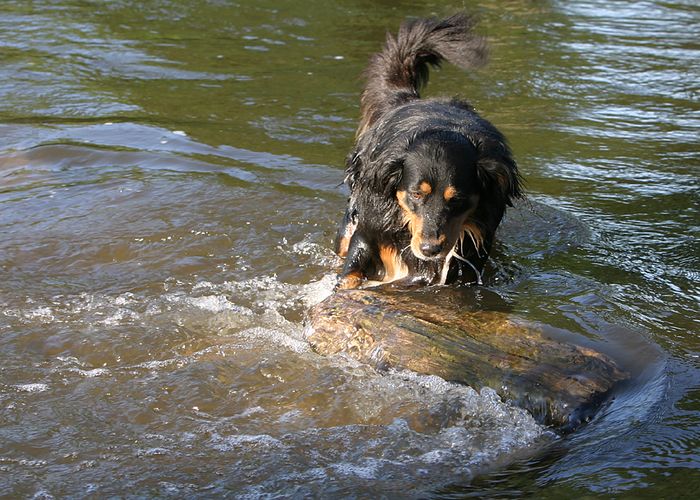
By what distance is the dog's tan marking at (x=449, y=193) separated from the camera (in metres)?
4.89

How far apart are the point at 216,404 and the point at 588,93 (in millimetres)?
6244

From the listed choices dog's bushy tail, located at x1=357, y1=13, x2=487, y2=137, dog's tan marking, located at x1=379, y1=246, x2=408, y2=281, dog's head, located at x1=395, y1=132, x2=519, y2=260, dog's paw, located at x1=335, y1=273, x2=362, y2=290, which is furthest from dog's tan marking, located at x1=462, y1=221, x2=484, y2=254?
dog's bushy tail, located at x1=357, y1=13, x2=487, y2=137

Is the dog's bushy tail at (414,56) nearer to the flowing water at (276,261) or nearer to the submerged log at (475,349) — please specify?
the flowing water at (276,261)

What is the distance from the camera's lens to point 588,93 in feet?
30.2

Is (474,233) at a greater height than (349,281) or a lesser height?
greater

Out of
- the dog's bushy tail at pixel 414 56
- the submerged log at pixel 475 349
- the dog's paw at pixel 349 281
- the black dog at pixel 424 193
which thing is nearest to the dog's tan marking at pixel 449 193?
the black dog at pixel 424 193

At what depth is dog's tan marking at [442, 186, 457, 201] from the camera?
16.0 ft

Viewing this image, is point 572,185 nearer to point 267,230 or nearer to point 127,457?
point 267,230

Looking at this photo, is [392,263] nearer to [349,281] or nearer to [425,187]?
[349,281]

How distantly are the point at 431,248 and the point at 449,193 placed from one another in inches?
12.3

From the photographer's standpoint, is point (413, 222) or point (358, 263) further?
point (358, 263)

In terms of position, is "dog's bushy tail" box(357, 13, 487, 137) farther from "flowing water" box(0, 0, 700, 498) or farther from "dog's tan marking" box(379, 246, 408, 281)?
"dog's tan marking" box(379, 246, 408, 281)

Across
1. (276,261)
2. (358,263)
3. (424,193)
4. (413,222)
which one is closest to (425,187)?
(424,193)

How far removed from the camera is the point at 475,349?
4398 mm
